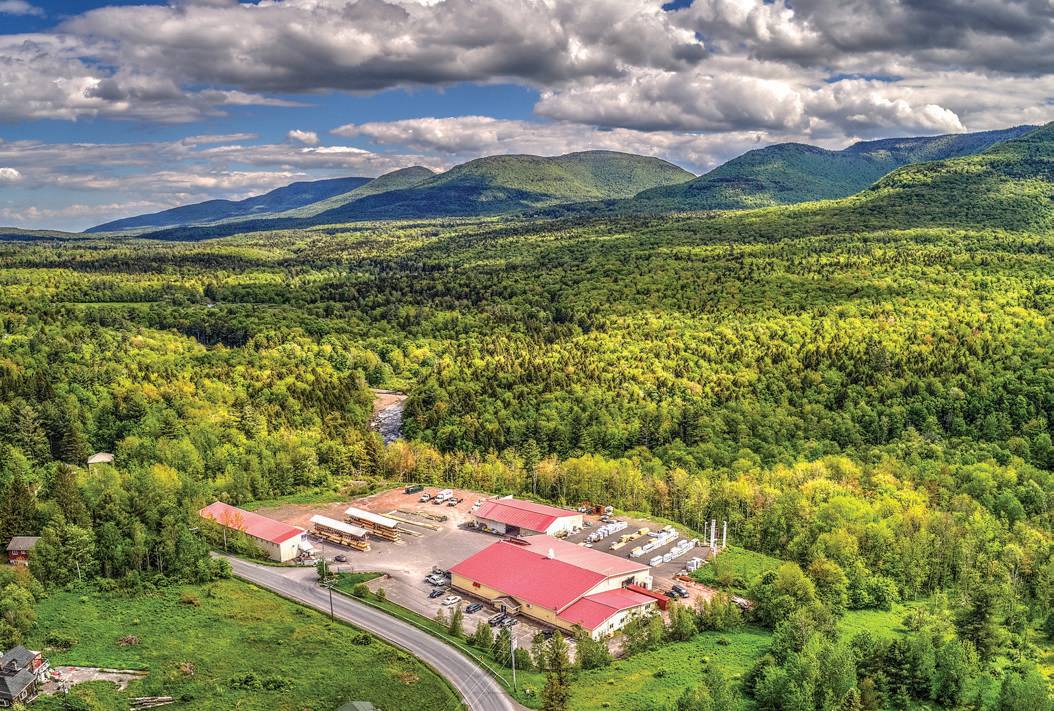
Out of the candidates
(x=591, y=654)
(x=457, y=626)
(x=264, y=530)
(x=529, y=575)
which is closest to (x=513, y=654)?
(x=591, y=654)

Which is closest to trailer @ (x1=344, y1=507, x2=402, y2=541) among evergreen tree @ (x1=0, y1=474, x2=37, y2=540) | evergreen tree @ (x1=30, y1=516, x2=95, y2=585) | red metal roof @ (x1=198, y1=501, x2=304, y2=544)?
red metal roof @ (x1=198, y1=501, x2=304, y2=544)

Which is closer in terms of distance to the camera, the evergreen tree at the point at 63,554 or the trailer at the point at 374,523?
the evergreen tree at the point at 63,554

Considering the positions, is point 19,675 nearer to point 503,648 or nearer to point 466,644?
point 466,644

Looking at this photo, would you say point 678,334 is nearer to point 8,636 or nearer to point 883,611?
A: point 883,611

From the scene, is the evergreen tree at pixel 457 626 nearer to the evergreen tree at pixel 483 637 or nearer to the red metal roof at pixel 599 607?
the evergreen tree at pixel 483 637

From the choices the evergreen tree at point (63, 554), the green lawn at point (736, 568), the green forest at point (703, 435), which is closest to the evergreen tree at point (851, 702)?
the green forest at point (703, 435)

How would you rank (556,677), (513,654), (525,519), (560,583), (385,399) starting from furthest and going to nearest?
(385,399) → (525,519) → (560,583) → (513,654) → (556,677)
